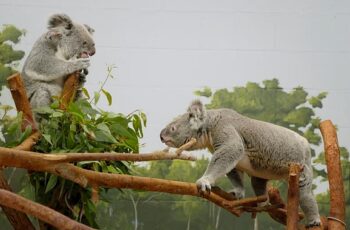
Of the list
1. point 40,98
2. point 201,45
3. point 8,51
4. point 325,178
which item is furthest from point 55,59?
point 325,178

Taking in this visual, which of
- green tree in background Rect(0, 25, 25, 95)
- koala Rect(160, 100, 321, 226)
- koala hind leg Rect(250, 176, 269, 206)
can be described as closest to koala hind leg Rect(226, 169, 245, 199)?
koala Rect(160, 100, 321, 226)

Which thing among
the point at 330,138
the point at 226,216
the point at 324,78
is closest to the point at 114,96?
the point at 226,216

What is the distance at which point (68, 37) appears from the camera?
467 centimetres

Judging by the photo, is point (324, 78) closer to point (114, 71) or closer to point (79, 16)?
point (114, 71)

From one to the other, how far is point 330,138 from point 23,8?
3.22 metres

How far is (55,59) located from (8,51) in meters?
1.45

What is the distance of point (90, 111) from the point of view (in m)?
3.87

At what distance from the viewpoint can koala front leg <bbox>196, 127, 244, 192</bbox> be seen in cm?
363

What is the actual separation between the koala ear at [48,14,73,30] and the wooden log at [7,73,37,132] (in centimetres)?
113

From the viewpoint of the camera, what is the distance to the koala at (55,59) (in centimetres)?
438

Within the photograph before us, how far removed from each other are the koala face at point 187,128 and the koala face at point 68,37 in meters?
1.08

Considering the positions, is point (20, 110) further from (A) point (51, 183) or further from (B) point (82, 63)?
(B) point (82, 63)

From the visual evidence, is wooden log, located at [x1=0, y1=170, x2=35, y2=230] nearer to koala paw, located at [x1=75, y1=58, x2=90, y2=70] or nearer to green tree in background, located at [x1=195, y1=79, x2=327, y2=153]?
koala paw, located at [x1=75, y1=58, x2=90, y2=70]

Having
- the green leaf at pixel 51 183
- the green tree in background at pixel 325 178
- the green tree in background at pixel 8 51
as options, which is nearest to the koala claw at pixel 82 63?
the green leaf at pixel 51 183
